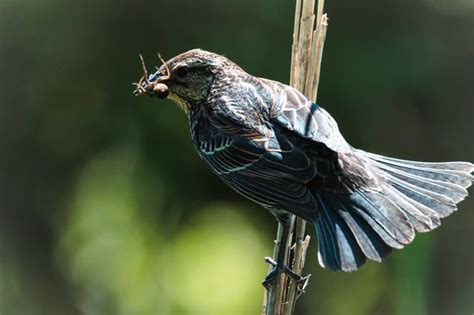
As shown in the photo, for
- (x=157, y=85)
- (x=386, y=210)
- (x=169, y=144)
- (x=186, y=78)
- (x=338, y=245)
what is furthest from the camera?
(x=169, y=144)

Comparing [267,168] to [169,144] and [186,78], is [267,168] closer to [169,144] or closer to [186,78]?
[186,78]

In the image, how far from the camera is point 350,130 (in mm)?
5375

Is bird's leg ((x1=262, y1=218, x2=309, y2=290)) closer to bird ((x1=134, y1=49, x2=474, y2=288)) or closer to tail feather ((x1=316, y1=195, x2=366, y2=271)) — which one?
bird ((x1=134, y1=49, x2=474, y2=288))

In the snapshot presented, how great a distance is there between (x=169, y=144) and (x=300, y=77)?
2.48 meters

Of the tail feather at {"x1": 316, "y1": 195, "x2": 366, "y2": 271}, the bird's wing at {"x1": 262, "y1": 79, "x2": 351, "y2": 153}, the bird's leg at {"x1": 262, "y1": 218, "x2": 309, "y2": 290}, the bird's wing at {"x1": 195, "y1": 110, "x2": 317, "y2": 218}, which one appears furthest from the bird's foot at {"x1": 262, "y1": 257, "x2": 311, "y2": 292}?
the bird's wing at {"x1": 262, "y1": 79, "x2": 351, "y2": 153}

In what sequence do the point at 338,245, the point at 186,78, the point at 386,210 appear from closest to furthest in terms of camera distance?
the point at 338,245 < the point at 386,210 < the point at 186,78

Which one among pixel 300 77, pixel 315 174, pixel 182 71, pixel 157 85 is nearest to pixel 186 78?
pixel 182 71

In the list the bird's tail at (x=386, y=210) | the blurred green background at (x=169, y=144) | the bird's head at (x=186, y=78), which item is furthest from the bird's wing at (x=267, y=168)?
the blurred green background at (x=169, y=144)

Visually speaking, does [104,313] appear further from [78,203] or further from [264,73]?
[264,73]

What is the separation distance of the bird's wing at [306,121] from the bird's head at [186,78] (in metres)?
0.43

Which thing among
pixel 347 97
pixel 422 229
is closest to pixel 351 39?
pixel 347 97

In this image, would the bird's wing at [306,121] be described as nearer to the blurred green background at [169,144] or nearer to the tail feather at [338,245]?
the tail feather at [338,245]

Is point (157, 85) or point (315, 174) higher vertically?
point (157, 85)

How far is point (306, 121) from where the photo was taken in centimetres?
301
